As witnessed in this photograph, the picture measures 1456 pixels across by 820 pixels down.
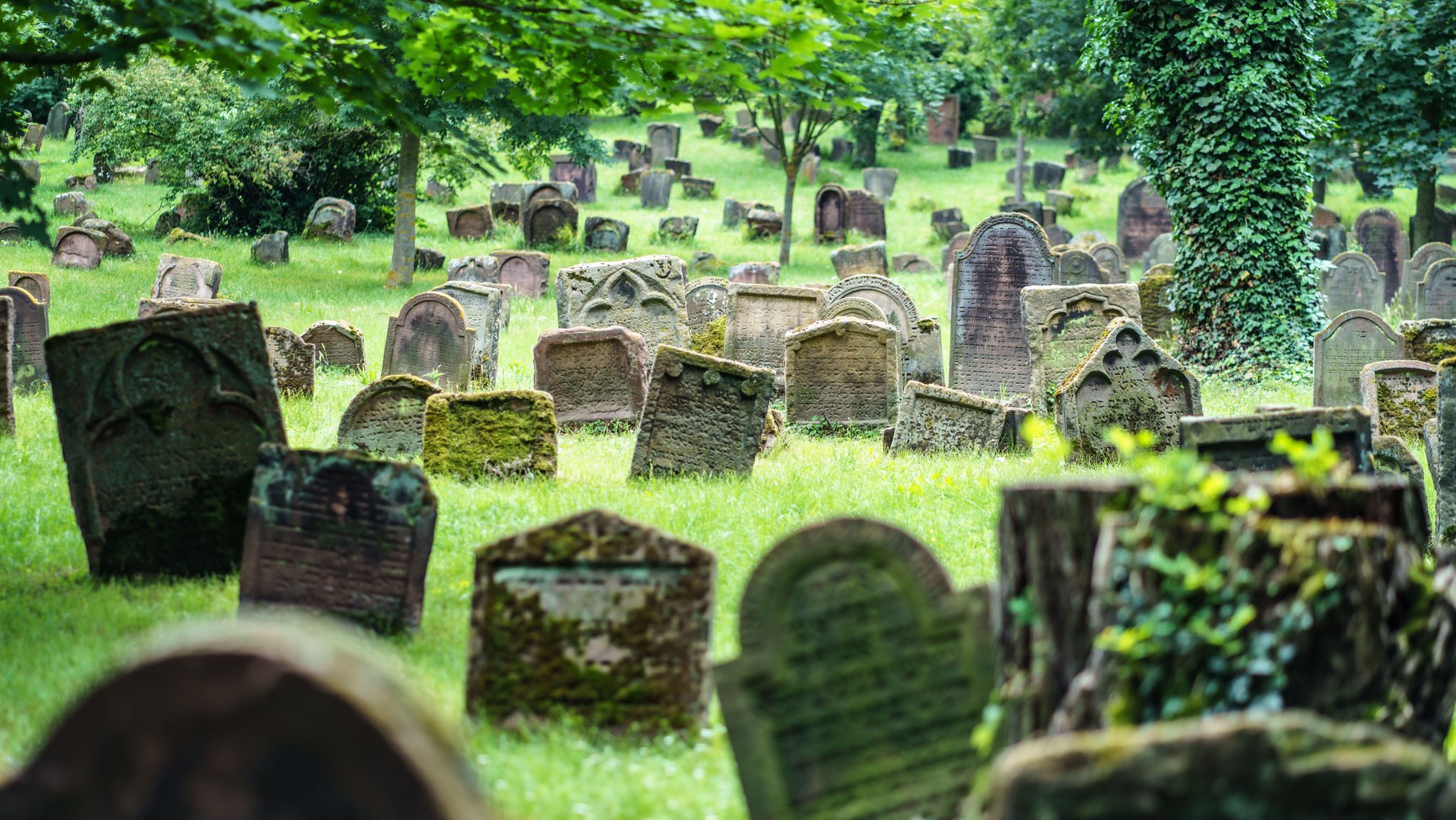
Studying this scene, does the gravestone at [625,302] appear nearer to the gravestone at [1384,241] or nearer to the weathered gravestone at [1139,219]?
the gravestone at [1384,241]

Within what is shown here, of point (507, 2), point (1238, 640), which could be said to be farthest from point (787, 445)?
point (1238, 640)

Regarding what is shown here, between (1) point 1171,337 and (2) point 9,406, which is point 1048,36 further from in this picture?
(2) point 9,406

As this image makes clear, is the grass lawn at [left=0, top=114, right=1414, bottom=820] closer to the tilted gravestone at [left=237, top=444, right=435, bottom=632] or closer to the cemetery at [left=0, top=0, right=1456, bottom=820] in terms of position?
the cemetery at [left=0, top=0, right=1456, bottom=820]

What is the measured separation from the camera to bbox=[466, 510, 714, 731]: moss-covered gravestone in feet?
16.5

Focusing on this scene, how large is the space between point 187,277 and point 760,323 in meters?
8.46

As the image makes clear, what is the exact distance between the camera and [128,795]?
7.87 ft

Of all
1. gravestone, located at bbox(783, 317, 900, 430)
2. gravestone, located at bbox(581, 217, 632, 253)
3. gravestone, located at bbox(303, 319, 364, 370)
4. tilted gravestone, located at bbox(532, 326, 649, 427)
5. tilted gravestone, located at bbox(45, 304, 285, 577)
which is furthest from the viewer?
→ gravestone, located at bbox(581, 217, 632, 253)

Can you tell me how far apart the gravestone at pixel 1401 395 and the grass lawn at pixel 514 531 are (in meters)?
1.88

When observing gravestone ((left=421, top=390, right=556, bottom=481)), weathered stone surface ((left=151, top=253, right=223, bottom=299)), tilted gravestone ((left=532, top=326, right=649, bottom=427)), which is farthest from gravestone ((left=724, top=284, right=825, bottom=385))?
weathered stone surface ((left=151, top=253, right=223, bottom=299))

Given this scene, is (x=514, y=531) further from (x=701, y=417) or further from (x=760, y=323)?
(x=760, y=323)

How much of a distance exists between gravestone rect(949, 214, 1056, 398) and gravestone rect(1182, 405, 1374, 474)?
8.58 m

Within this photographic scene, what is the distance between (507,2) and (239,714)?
574cm

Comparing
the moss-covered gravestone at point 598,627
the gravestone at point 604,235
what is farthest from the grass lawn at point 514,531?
the gravestone at point 604,235

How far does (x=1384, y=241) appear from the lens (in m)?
26.9
